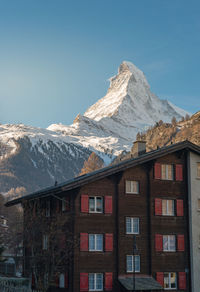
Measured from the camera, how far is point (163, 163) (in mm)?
47438

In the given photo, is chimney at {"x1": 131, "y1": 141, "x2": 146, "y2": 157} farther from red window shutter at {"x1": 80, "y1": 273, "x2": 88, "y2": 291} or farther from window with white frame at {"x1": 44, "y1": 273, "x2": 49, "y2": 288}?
window with white frame at {"x1": 44, "y1": 273, "x2": 49, "y2": 288}

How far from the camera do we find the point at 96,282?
140 feet

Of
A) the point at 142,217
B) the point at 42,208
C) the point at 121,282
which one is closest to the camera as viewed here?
the point at 121,282

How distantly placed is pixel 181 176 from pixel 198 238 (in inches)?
232

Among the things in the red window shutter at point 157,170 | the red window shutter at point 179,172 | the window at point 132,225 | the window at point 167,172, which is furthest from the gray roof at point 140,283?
the red window shutter at point 179,172

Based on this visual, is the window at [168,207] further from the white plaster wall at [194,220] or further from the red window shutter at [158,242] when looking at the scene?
the red window shutter at [158,242]

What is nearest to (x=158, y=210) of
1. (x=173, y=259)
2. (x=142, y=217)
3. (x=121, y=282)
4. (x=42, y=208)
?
(x=142, y=217)

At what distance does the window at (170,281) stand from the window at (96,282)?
6.09 metres

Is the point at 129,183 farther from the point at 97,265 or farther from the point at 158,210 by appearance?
the point at 97,265

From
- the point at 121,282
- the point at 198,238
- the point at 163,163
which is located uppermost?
the point at 163,163

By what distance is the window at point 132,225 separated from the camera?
44.8 m

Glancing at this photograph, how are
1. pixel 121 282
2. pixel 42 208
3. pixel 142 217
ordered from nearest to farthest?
pixel 121 282 → pixel 142 217 → pixel 42 208

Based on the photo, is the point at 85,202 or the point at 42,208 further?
the point at 42,208

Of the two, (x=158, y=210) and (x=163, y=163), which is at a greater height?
(x=163, y=163)
